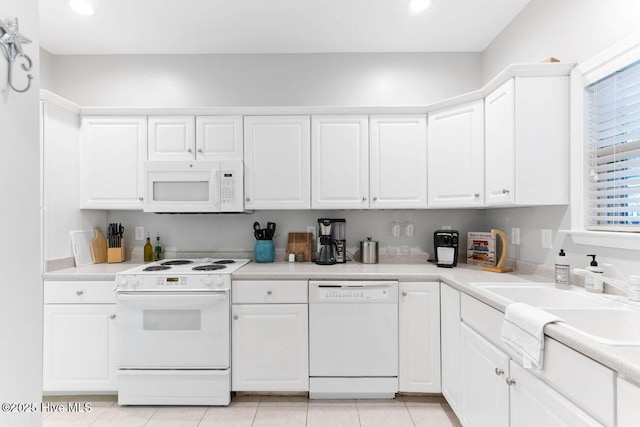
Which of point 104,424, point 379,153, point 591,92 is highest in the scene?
point 591,92

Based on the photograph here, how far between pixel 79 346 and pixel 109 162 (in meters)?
1.42

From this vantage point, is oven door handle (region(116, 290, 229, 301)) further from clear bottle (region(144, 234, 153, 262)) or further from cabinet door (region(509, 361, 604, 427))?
cabinet door (region(509, 361, 604, 427))

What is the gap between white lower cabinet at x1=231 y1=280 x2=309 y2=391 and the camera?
2.40 m

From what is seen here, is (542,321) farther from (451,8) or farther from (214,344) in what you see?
(451,8)

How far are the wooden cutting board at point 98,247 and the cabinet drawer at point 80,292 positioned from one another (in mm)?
494

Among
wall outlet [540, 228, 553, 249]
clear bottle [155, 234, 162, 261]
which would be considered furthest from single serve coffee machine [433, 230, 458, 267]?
clear bottle [155, 234, 162, 261]

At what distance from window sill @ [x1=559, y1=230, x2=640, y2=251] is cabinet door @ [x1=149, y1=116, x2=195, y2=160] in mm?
2690

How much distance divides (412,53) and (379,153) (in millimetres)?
1027

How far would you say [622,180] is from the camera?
5.45 ft

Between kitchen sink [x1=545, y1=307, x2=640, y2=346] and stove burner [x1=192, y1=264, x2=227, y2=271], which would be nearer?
kitchen sink [x1=545, y1=307, x2=640, y2=346]

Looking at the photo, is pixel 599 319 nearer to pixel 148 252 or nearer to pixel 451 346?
pixel 451 346

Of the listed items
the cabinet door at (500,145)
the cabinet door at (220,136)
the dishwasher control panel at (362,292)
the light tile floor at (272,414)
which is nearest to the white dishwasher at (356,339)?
the dishwasher control panel at (362,292)

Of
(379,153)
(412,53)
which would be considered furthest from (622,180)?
(412,53)

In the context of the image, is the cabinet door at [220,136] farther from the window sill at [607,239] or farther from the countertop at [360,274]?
the window sill at [607,239]
